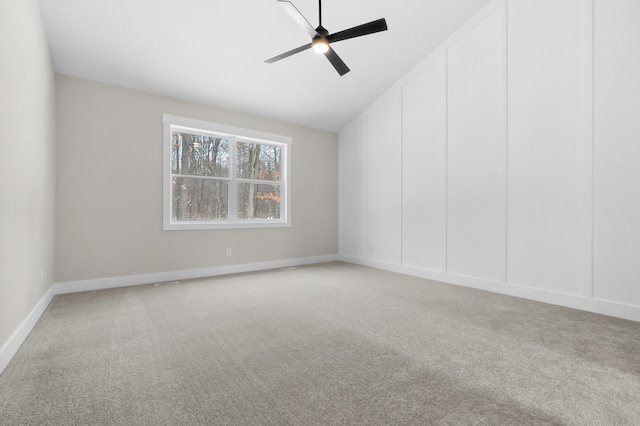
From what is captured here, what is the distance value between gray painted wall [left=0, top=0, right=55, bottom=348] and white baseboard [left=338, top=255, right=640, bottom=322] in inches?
179

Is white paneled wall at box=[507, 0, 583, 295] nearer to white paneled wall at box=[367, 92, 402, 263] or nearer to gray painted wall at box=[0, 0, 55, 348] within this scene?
white paneled wall at box=[367, 92, 402, 263]

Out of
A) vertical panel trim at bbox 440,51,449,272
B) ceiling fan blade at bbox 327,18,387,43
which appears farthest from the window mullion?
vertical panel trim at bbox 440,51,449,272

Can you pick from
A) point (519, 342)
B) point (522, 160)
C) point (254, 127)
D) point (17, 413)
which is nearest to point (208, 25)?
point (254, 127)

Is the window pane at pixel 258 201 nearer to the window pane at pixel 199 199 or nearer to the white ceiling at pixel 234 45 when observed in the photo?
the window pane at pixel 199 199

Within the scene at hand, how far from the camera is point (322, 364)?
77.2 inches

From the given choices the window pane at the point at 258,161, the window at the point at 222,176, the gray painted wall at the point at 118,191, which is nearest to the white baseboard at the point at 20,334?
the gray painted wall at the point at 118,191

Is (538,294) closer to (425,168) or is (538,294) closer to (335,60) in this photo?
(425,168)

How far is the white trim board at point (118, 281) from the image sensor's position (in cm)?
213

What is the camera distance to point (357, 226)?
6.05 m

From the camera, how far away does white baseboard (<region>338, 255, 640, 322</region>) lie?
112 inches

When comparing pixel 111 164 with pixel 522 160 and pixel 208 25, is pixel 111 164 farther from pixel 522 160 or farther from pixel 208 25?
pixel 522 160

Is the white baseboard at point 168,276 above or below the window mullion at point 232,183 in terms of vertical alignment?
below

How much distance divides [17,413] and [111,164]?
3.30 m

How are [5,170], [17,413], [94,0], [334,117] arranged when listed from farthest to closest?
[334,117], [94,0], [5,170], [17,413]
